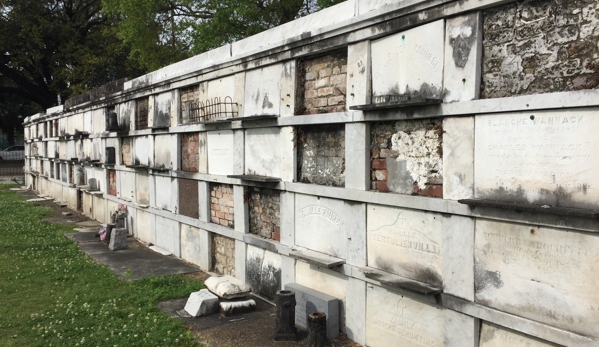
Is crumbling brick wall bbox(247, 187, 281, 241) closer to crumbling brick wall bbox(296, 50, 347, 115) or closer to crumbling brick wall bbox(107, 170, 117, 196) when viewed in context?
crumbling brick wall bbox(296, 50, 347, 115)

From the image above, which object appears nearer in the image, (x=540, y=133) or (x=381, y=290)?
(x=540, y=133)

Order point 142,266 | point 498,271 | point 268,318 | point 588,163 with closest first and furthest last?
point 588,163
point 498,271
point 268,318
point 142,266

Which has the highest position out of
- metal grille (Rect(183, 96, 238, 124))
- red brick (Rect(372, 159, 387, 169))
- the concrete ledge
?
metal grille (Rect(183, 96, 238, 124))

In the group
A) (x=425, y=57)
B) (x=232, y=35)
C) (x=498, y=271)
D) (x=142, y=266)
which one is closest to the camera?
(x=498, y=271)

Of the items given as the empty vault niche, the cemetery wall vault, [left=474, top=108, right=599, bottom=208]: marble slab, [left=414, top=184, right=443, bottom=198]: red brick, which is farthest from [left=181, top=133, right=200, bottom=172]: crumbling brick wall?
[left=474, top=108, right=599, bottom=208]: marble slab

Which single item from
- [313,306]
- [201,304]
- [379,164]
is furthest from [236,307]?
[379,164]

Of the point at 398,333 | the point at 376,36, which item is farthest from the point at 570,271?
the point at 376,36

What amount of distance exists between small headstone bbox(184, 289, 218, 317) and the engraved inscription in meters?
1.38

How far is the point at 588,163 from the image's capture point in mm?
2930

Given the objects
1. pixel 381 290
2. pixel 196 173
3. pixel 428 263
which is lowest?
pixel 381 290

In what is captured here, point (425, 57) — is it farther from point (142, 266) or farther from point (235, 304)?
point (142, 266)

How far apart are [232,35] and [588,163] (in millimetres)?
12625

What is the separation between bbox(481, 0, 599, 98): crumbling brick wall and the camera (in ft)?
9.82

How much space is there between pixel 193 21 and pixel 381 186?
1308 cm
